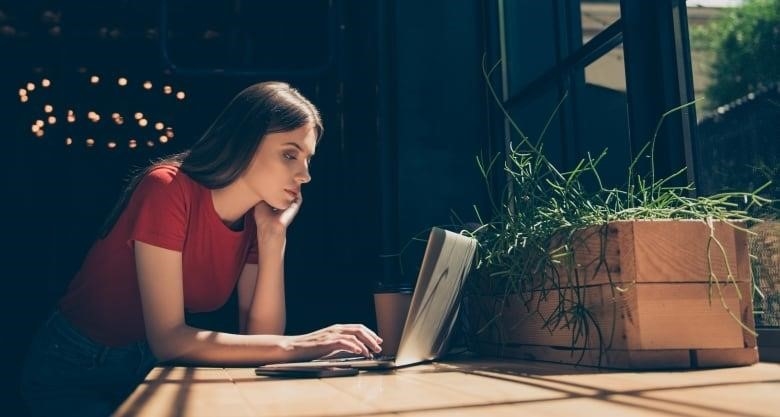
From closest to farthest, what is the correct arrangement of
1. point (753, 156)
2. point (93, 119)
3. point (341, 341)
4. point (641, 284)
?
1. point (641, 284)
2. point (341, 341)
3. point (753, 156)
4. point (93, 119)

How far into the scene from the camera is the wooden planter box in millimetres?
1077

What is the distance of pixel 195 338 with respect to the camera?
1.40 meters

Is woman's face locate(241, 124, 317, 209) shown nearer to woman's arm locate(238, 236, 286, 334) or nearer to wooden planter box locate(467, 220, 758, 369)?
woman's arm locate(238, 236, 286, 334)

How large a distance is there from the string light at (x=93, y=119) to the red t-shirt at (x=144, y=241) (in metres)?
2.22

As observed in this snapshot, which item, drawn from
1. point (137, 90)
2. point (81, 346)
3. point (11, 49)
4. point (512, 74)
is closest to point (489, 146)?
point (512, 74)

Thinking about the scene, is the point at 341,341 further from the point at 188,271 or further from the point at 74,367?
the point at 74,367

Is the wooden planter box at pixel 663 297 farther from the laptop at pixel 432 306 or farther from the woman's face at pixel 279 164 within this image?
the woman's face at pixel 279 164

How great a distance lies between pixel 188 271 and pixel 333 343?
523mm

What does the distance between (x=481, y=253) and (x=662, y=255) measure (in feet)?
1.49

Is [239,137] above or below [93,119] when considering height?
below

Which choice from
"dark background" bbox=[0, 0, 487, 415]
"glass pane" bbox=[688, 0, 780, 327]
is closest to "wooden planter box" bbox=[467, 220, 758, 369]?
"glass pane" bbox=[688, 0, 780, 327]

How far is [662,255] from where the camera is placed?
1.09 m

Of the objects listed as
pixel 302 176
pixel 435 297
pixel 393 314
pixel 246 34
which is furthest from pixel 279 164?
pixel 246 34

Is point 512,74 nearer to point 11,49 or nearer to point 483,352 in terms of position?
point 483,352
